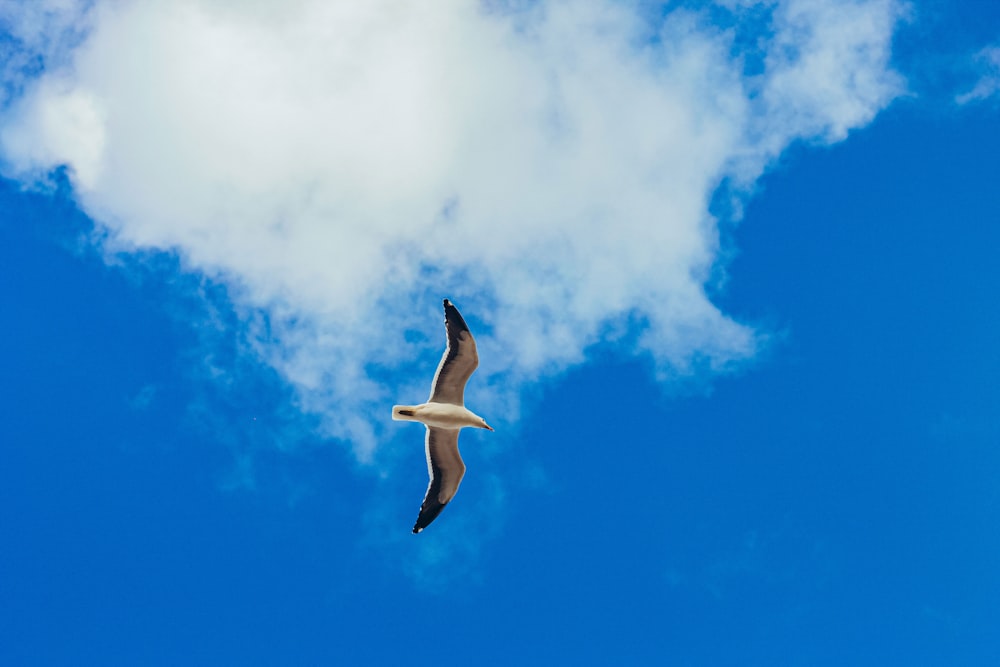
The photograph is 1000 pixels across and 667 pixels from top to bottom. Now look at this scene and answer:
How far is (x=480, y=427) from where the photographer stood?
2675cm

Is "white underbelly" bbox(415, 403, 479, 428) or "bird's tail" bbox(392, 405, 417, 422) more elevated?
"white underbelly" bbox(415, 403, 479, 428)

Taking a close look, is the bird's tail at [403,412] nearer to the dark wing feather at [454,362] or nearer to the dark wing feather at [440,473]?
the dark wing feather at [454,362]

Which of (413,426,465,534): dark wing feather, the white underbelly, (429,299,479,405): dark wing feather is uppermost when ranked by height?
(429,299,479,405): dark wing feather

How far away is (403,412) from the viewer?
83.0 feet

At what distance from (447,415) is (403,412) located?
1.55 m

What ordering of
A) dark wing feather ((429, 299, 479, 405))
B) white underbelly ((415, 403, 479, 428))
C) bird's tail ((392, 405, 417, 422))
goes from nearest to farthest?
bird's tail ((392, 405, 417, 422)) < dark wing feather ((429, 299, 479, 405)) < white underbelly ((415, 403, 479, 428))

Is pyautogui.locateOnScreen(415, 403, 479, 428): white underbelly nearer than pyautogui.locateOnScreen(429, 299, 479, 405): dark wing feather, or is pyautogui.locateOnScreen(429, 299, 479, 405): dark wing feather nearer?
pyautogui.locateOnScreen(429, 299, 479, 405): dark wing feather

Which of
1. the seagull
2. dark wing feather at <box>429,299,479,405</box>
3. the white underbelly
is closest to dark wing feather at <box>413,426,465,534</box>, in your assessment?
the seagull

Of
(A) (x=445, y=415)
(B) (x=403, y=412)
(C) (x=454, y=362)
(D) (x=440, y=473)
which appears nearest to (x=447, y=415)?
(A) (x=445, y=415)

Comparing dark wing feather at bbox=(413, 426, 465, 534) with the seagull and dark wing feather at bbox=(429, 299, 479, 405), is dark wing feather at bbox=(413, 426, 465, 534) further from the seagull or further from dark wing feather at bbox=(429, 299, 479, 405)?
dark wing feather at bbox=(429, 299, 479, 405)

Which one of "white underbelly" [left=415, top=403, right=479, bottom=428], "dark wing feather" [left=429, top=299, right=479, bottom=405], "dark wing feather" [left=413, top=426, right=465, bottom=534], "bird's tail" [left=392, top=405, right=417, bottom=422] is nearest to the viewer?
"bird's tail" [left=392, top=405, right=417, bottom=422]

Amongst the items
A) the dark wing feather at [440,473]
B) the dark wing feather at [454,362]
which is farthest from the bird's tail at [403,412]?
the dark wing feather at [440,473]

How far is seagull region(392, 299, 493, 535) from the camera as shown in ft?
83.6

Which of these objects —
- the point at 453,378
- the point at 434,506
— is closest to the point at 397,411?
the point at 453,378
